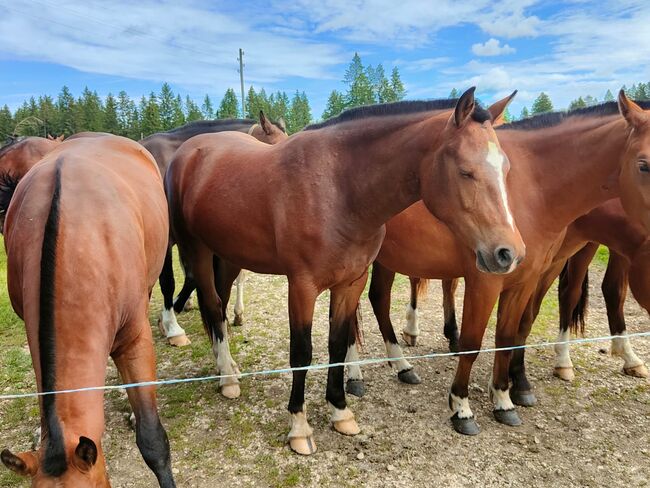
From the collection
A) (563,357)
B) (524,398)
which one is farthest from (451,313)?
(524,398)

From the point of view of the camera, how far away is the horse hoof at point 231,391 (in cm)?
381

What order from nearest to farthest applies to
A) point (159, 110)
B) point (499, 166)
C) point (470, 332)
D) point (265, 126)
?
point (499, 166) → point (470, 332) → point (265, 126) → point (159, 110)

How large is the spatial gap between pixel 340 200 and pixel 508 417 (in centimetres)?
214

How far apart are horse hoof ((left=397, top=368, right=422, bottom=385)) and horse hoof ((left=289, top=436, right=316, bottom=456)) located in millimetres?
1225

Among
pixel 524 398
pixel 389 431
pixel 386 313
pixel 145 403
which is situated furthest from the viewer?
pixel 386 313

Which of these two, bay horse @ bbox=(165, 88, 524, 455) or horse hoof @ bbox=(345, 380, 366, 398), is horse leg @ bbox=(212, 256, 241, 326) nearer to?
bay horse @ bbox=(165, 88, 524, 455)

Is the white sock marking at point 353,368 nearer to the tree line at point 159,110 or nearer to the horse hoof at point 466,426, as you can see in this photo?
the horse hoof at point 466,426

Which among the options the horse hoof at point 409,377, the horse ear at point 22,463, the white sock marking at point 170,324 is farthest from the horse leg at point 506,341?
the white sock marking at point 170,324

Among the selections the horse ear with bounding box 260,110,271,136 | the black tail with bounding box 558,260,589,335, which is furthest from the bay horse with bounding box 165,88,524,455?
the horse ear with bounding box 260,110,271,136

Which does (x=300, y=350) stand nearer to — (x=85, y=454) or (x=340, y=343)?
(x=340, y=343)

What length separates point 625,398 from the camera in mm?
3652

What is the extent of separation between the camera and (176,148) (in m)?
5.57

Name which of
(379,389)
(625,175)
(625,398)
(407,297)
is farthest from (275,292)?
(625,175)

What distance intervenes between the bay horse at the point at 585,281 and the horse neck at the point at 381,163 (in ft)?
5.93
